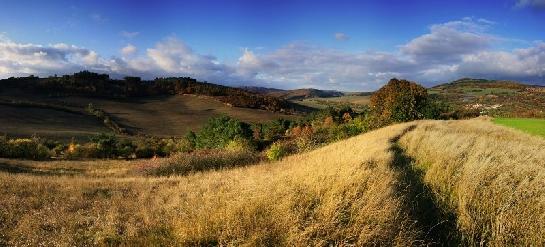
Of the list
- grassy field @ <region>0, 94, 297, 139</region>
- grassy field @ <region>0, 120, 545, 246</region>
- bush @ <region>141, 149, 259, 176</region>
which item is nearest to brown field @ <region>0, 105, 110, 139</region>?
grassy field @ <region>0, 94, 297, 139</region>

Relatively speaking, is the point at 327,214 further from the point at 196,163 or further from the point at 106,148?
the point at 106,148

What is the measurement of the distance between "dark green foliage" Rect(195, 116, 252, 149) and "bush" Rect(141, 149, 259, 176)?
51.3ft

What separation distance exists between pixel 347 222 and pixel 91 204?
742 centimetres

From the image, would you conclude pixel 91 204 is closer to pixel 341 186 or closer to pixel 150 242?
pixel 150 242

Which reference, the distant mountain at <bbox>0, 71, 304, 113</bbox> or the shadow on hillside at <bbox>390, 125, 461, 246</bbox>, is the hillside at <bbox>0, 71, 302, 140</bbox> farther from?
the shadow on hillside at <bbox>390, 125, 461, 246</bbox>

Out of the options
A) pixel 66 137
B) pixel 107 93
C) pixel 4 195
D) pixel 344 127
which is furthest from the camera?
pixel 107 93

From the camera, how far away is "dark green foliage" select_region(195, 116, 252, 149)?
46781 mm

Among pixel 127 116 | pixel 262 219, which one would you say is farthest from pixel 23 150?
pixel 127 116

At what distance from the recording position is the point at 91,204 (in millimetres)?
11516

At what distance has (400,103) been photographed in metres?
55.3

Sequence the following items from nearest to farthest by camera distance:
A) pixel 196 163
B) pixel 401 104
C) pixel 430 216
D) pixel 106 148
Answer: pixel 430 216
pixel 196 163
pixel 106 148
pixel 401 104

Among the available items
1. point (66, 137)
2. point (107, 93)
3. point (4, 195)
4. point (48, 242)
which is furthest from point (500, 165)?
point (107, 93)

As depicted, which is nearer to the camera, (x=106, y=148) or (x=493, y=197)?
(x=493, y=197)

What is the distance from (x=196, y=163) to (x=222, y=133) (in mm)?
20935
